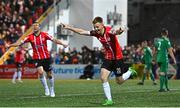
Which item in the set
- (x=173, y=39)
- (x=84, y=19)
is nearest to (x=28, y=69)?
(x=84, y=19)

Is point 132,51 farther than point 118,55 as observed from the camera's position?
Yes

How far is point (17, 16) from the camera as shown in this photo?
45.6 metres

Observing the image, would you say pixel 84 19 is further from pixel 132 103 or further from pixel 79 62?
pixel 132 103

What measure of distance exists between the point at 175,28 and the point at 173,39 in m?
1.10

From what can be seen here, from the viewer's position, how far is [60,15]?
1896 inches

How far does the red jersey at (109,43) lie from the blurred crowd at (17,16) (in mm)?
26741

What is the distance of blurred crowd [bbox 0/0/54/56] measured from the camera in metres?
44.0

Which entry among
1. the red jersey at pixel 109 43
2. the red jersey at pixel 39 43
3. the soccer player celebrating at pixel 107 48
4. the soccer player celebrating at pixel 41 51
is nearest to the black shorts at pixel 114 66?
the soccer player celebrating at pixel 107 48

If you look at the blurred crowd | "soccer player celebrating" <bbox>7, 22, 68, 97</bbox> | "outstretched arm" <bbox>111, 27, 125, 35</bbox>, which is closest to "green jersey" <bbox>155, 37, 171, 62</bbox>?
"soccer player celebrating" <bbox>7, 22, 68, 97</bbox>

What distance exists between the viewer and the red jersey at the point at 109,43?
55.1 feet

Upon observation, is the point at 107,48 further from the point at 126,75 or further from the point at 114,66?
the point at 126,75

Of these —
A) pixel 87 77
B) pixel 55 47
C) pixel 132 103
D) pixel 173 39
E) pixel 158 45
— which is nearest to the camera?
pixel 132 103

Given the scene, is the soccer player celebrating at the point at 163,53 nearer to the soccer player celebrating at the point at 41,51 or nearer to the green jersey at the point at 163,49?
the green jersey at the point at 163,49

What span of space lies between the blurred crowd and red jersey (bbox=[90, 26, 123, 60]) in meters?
26.7
